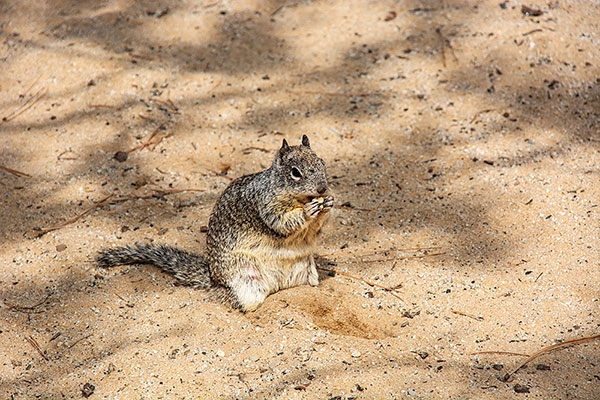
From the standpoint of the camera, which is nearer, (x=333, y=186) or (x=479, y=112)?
(x=333, y=186)

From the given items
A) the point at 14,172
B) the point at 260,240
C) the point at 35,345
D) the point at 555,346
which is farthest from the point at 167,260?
the point at 555,346

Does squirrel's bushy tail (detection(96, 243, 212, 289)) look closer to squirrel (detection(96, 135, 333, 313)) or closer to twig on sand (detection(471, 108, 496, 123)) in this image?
squirrel (detection(96, 135, 333, 313))

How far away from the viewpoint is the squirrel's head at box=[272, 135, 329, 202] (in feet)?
12.0

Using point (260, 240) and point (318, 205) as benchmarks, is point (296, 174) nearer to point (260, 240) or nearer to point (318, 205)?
point (318, 205)

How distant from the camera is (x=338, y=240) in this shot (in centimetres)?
457

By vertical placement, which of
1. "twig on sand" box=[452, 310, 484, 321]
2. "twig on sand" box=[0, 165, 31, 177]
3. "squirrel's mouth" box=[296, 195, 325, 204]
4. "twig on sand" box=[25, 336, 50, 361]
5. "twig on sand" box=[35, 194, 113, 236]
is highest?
"squirrel's mouth" box=[296, 195, 325, 204]

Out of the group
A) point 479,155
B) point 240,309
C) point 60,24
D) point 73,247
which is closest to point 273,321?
point 240,309

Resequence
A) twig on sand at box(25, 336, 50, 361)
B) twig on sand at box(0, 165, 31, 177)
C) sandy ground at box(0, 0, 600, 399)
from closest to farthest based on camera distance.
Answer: sandy ground at box(0, 0, 600, 399), twig on sand at box(25, 336, 50, 361), twig on sand at box(0, 165, 31, 177)

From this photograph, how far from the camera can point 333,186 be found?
5.03 meters

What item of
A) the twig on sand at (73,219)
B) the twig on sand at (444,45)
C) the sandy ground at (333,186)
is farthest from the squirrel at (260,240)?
the twig on sand at (444,45)

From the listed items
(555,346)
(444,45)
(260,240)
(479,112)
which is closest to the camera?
(555,346)

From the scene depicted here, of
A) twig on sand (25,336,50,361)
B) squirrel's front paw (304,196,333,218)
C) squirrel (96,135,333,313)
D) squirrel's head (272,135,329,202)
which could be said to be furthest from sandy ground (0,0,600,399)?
squirrel's head (272,135,329,202)

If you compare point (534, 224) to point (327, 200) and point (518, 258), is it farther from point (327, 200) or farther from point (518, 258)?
point (327, 200)

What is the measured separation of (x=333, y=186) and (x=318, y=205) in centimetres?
133
